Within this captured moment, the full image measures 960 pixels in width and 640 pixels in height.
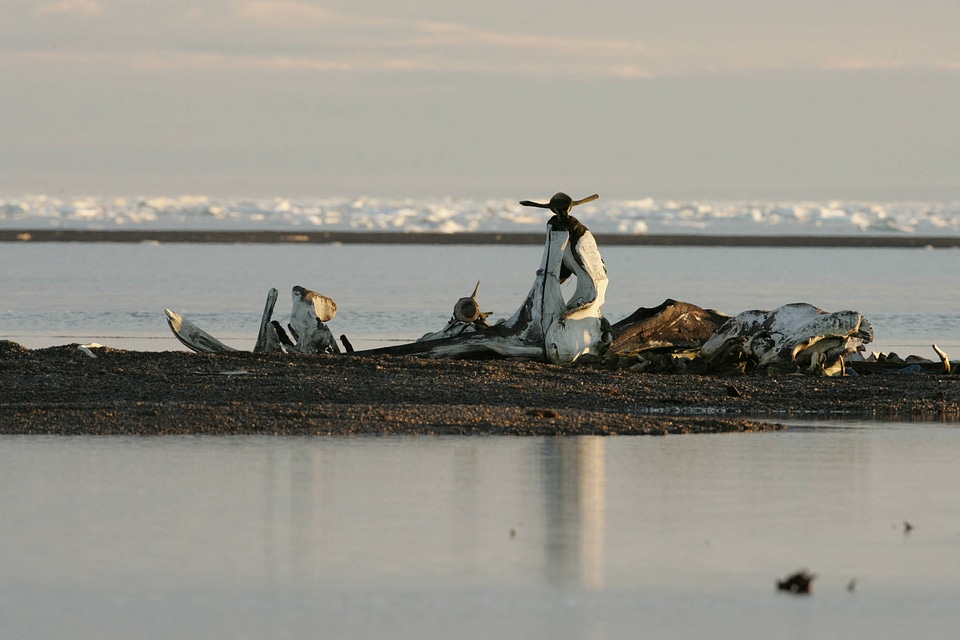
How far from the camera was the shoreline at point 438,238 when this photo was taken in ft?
295

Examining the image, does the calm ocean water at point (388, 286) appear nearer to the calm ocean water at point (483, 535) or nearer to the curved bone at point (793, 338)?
the curved bone at point (793, 338)

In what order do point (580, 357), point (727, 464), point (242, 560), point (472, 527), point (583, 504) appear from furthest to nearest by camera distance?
point (580, 357) < point (727, 464) < point (583, 504) < point (472, 527) < point (242, 560)

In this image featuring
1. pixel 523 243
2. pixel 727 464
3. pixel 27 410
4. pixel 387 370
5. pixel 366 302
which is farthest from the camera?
pixel 523 243

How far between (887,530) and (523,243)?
82.4 m

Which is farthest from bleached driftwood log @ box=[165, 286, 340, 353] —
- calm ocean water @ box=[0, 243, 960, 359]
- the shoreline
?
the shoreline

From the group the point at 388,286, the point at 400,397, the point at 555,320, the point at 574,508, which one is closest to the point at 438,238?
the point at 388,286

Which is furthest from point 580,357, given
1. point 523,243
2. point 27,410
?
point 523,243

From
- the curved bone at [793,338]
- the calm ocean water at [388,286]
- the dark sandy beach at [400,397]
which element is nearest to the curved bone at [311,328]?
the dark sandy beach at [400,397]

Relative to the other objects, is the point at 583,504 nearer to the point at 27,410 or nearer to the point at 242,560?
the point at 242,560

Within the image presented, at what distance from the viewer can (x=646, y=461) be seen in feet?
36.9

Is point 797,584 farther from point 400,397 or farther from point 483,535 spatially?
point 400,397

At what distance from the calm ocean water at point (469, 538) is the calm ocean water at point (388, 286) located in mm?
11140

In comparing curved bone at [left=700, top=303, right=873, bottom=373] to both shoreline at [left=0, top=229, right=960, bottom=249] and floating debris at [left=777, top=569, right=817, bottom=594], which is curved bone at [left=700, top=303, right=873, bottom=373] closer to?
floating debris at [left=777, top=569, right=817, bottom=594]

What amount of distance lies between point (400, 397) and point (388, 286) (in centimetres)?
2709
